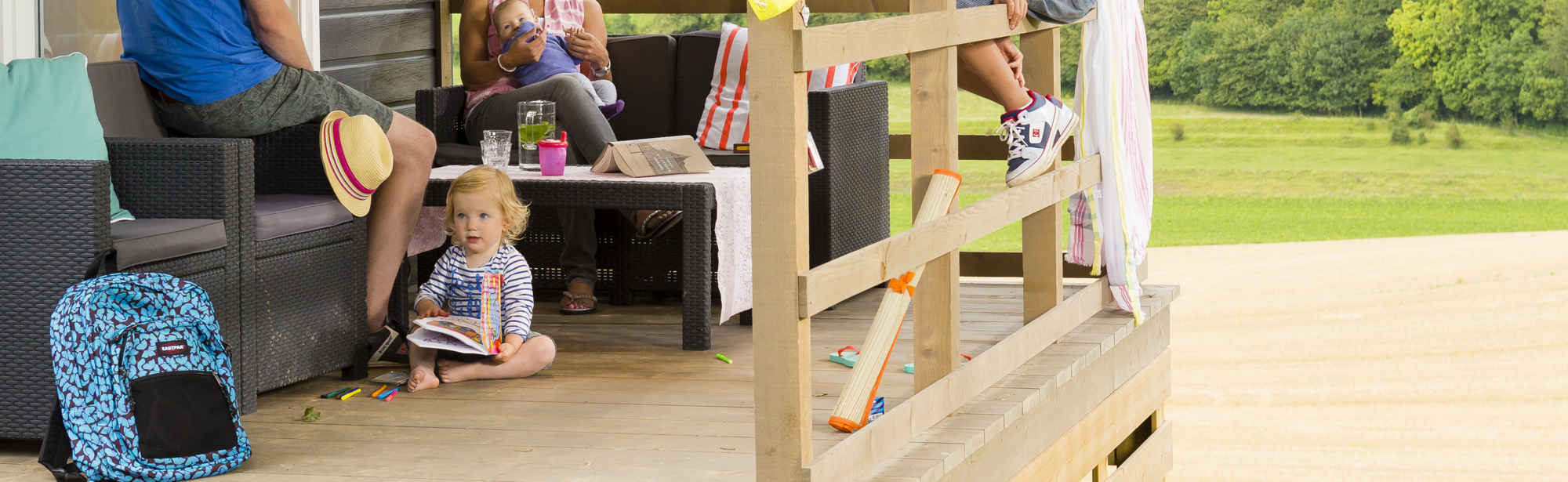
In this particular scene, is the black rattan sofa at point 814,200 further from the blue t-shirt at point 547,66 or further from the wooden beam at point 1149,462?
the wooden beam at point 1149,462

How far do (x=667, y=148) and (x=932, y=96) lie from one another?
1.21 m

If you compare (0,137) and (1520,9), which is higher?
(1520,9)

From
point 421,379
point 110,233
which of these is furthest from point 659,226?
point 110,233

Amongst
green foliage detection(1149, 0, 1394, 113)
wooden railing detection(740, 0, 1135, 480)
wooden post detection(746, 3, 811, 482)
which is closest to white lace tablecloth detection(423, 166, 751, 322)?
wooden railing detection(740, 0, 1135, 480)

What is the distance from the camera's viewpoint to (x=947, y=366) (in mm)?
2615

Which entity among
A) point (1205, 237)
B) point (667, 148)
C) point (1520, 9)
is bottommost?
point (1205, 237)

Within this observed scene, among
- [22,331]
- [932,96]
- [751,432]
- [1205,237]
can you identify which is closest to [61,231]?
[22,331]

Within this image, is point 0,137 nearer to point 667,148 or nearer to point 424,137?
point 424,137

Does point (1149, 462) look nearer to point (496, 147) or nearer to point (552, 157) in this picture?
point (552, 157)

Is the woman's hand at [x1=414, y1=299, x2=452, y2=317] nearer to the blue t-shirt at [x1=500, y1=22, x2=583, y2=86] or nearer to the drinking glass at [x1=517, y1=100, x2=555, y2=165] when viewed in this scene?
the drinking glass at [x1=517, y1=100, x2=555, y2=165]

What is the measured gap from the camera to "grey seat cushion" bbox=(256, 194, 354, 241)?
2.82 meters

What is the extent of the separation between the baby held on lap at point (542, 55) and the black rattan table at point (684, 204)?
73 centimetres

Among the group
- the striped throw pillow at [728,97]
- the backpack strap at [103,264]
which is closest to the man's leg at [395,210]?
the backpack strap at [103,264]

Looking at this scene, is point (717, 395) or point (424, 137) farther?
point (424, 137)
